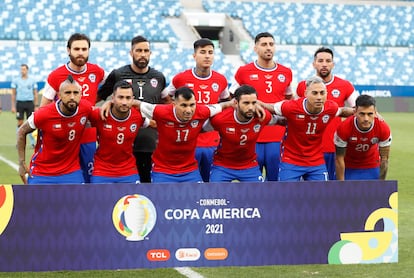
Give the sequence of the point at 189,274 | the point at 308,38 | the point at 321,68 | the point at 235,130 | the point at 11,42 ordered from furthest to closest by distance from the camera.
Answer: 1. the point at 308,38
2. the point at 11,42
3. the point at 321,68
4. the point at 235,130
5. the point at 189,274

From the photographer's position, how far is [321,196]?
5.80m

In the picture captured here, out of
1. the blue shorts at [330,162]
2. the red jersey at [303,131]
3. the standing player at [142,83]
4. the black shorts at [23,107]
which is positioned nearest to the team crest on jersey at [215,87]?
the standing player at [142,83]

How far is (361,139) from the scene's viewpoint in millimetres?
7500

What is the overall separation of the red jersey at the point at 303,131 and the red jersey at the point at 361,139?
216mm

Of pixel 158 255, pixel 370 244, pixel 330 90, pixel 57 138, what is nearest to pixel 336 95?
pixel 330 90

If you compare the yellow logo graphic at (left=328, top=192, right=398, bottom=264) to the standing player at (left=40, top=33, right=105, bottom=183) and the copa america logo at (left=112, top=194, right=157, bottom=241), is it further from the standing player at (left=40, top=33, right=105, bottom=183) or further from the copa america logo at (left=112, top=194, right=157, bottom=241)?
the standing player at (left=40, top=33, right=105, bottom=183)

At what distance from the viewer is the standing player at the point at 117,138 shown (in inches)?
265

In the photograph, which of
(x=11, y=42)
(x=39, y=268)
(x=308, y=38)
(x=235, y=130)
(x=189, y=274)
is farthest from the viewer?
(x=308, y=38)

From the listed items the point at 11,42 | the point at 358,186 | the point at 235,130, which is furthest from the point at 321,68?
the point at 11,42

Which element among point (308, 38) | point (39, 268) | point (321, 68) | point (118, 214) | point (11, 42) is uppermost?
point (308, 38)

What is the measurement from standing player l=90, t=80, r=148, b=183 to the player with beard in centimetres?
17

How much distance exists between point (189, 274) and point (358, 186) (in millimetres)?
1501

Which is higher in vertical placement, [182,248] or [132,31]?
[132,31]

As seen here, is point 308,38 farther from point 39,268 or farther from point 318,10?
point 39,268
